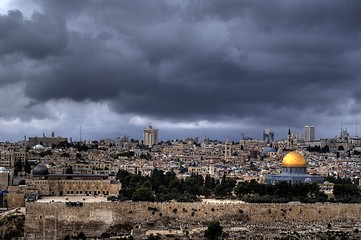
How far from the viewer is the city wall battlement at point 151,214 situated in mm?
55531

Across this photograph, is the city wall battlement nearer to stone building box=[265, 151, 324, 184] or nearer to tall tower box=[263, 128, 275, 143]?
stone building box=[265, 151, 324, 184]

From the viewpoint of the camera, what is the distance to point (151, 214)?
57.0 meters

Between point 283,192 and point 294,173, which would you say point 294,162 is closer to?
point 294,173

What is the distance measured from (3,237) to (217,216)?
15659 mm

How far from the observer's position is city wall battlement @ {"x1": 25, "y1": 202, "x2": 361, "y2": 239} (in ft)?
182

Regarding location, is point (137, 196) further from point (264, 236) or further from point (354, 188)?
point (354, 188)

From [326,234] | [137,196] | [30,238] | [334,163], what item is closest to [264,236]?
[326,234]

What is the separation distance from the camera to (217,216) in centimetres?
5678

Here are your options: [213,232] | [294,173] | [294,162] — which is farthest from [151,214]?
[294,162]

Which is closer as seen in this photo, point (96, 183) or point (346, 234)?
point (346, 234)

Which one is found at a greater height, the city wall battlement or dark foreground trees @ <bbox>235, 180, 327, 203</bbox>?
dark foreground trees @ <bbox>235, 180, 327, 203</bbox>

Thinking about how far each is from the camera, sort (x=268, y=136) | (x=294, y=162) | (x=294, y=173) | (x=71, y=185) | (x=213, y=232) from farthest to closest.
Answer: (x=268, y=136) < (x=294, y=162) < (x=294, y=173) < (x=71, y=185) < (x=213, y=232)

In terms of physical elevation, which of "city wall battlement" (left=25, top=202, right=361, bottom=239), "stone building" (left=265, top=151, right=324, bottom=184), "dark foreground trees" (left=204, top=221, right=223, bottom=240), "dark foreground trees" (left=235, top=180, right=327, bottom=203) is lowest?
"dark foreground trees" (left=204, top=221, right=223, bottom=240)

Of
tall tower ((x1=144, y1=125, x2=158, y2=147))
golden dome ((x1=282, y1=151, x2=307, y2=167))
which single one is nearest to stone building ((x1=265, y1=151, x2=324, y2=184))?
golden dome ((x1=282, y1=151, x2=307, y2=167))
